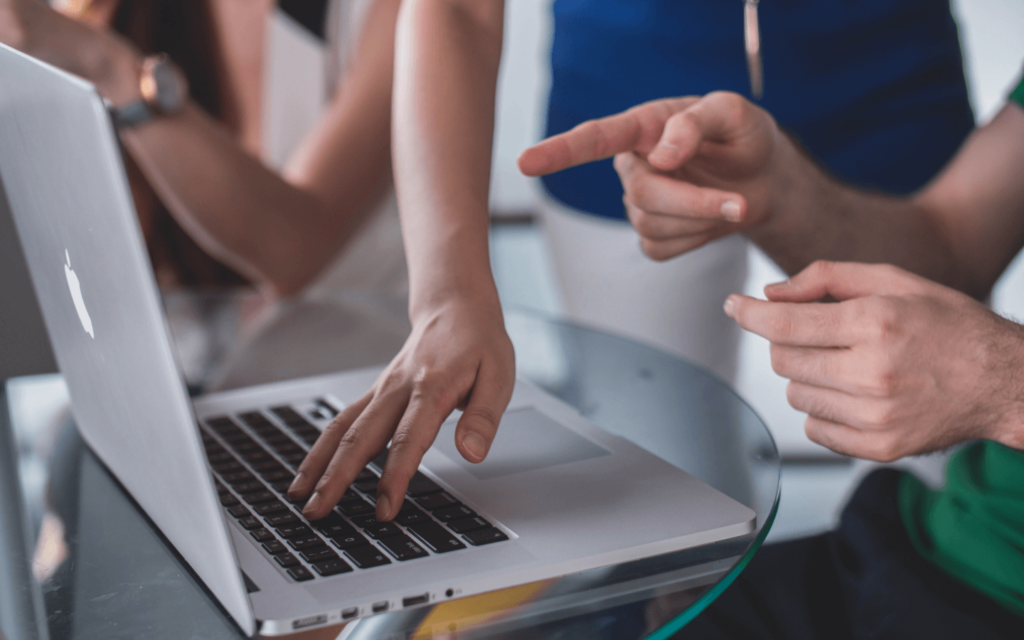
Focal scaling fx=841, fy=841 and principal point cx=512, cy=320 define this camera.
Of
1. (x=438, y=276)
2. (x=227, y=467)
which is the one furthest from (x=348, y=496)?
(x=438, y=276)

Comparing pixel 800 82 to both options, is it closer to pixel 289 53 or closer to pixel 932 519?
pixel 932 519

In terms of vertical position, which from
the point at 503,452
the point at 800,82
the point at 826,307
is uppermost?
the point at 800,82

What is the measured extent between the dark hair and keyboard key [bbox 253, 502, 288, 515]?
1.15 m

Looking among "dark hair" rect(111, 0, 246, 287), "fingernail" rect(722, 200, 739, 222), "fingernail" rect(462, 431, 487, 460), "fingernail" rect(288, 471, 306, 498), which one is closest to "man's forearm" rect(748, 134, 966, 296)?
"fingernail" rect(722, 200, 739, 222)

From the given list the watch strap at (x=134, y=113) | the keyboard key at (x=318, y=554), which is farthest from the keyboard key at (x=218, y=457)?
the watch strap at (x=134, y=113)

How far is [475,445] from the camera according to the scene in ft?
2.04

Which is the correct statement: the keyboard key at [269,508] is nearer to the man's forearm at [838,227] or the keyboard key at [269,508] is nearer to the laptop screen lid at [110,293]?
the laptop screen lid at [110,293]

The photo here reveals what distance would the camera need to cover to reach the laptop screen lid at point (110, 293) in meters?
0.41

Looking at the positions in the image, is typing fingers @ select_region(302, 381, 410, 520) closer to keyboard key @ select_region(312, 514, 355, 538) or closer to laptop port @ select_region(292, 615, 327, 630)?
keyboard key @ select_region(312, 514, 355, 538)

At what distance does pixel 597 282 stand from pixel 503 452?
3.09ft

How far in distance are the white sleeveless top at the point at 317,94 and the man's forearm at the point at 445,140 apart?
1.86 ft

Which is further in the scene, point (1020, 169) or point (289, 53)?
point (289, 53)

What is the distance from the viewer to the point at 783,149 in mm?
977

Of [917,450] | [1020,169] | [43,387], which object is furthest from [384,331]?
[1020,169]
